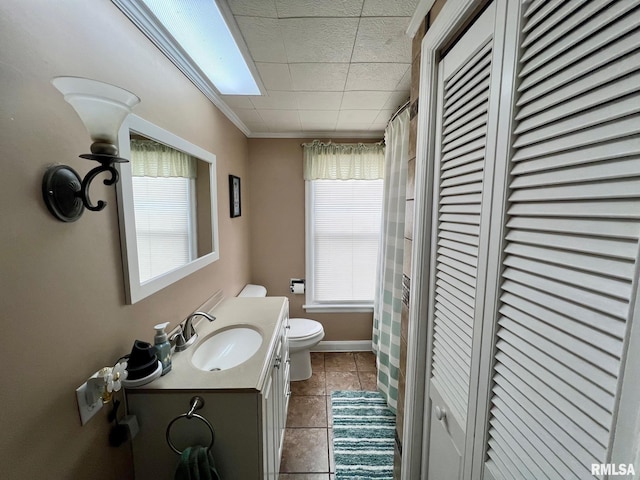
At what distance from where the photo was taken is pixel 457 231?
83 cm

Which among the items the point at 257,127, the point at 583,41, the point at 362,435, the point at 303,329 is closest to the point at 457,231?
the point at 583,41

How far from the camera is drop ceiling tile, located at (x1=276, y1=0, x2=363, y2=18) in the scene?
3.27 ft

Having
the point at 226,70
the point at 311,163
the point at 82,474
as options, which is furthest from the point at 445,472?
the point at 311,163

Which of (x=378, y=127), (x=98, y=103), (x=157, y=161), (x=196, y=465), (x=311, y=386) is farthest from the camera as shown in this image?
(x=378, y=127)

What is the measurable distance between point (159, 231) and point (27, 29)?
692mm

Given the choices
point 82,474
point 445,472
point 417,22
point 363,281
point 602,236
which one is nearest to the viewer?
point 602,236

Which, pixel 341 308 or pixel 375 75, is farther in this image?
pixel 341 308

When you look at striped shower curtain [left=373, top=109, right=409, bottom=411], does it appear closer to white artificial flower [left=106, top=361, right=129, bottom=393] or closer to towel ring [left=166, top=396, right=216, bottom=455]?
towel ring [left=166, top=396, right=216, bottom=455]

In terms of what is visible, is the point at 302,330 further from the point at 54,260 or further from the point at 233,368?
the point at 54,260

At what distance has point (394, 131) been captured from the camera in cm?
199

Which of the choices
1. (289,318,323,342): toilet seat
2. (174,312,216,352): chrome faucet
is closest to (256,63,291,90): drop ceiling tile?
(174,312,216,352): chrome faucet

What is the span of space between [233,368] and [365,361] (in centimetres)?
196

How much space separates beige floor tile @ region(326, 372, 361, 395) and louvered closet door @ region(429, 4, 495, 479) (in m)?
1.33

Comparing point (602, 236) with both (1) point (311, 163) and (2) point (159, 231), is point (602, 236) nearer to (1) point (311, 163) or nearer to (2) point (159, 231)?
(2) point (159, 231)
